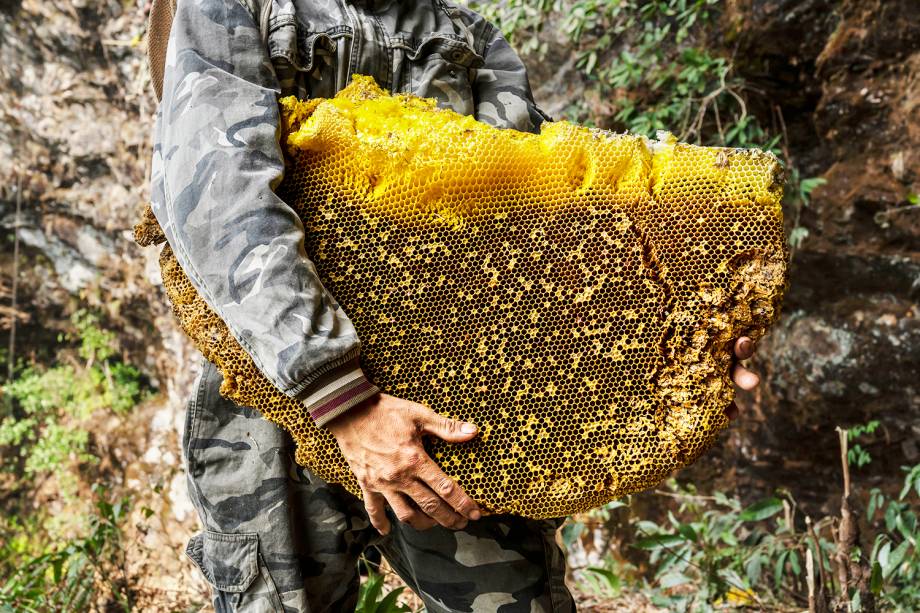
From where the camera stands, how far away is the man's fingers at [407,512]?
4.57 ft

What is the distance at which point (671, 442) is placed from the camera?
4.67 ft

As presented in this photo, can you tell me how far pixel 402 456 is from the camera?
4.40 feet

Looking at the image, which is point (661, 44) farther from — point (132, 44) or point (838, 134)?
point (132, 44)

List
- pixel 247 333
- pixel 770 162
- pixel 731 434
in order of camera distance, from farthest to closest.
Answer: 1. pixel 731 434
2. pixel 770 162
3. pixel 247 333

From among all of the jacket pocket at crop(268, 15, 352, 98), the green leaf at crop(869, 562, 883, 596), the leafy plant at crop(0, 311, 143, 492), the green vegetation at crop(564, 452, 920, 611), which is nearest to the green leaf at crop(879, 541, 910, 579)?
the green vegetation at crop(564, 452, 920, 611)

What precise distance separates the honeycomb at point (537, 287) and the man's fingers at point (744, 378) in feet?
0.12

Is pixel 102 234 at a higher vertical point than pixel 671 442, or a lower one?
lower

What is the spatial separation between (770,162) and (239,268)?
97 centimetres

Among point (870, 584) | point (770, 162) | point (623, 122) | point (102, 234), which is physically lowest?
point (102, 234)

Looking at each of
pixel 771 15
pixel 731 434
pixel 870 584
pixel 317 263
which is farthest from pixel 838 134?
pixel 317 263

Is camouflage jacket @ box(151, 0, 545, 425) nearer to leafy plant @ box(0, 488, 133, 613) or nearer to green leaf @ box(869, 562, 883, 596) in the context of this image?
green leaf @ box(869, 562, 883, 596)

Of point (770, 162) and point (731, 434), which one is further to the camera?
point (731, 434)

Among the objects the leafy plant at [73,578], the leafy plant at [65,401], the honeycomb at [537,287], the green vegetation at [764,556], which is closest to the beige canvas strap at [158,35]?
the honeycomb at [537,287]

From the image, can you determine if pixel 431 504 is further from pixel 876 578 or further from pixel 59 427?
pixel 59 427
